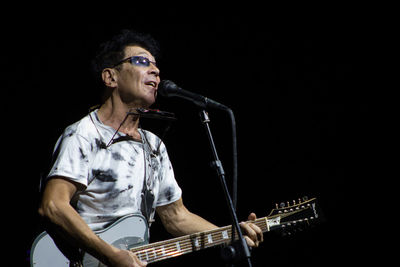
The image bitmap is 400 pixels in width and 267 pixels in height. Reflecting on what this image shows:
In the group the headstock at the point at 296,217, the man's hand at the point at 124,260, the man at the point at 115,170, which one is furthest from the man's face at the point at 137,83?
the headstock at the point at 296,217

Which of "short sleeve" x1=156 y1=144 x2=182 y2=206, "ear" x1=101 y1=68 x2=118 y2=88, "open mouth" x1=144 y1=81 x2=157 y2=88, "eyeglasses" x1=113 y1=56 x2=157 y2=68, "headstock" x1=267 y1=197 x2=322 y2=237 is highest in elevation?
"eyeglasses" x1=113 y1=56 x2=157 y2=68

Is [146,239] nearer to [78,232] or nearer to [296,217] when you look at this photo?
[78,232]

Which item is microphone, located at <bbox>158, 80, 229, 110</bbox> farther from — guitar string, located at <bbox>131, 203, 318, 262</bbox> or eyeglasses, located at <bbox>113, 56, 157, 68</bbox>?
guitar string, located at <bbox>131, 203, 318, 262</bbox>

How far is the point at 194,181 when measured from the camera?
393 cm

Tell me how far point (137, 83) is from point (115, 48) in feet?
1.46

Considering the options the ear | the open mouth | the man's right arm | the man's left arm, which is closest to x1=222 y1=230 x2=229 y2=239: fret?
the man's left arm

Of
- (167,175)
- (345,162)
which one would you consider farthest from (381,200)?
(167,175)

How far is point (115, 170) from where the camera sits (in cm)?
251

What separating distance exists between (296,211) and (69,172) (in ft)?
5.91

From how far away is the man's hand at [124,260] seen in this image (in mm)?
1994

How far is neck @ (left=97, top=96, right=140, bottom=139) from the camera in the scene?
272cm

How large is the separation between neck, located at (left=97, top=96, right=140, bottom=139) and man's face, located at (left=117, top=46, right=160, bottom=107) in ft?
0.19

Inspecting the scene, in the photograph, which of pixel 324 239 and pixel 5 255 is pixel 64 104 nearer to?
pixel 5 255

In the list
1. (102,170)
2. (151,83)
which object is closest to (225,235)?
(102,170)
